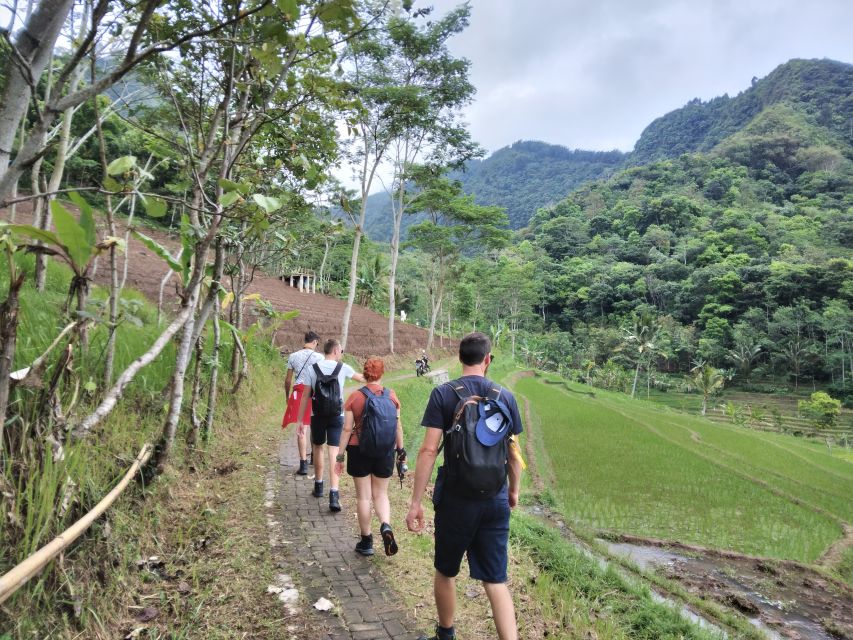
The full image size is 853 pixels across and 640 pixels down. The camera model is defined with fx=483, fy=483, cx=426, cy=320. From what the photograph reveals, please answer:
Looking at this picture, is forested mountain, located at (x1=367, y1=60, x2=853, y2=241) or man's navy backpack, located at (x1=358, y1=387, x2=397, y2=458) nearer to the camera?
man's navy backpack, located at (x1=358, y1=387, x2=397, y2=458)

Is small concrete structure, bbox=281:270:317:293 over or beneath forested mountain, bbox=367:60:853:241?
beneath

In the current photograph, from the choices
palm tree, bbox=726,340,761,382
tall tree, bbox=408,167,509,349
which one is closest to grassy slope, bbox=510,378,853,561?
tall tree, bbox=408,167,509,349

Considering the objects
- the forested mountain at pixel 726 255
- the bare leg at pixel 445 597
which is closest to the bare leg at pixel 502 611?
the bare leg at pixel 445 597

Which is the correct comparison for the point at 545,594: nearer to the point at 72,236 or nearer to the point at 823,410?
the point at 72,236

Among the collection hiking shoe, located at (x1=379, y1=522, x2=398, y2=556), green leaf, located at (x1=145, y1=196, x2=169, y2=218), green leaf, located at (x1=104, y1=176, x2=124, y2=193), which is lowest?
hiking shoe, located at (x1=379, y1=522, x2=398, y2=556)

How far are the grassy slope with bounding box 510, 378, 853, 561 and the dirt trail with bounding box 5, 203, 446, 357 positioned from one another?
26.5ft

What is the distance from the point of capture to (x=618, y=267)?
2363 inches

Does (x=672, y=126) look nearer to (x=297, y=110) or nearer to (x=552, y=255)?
(x=552, y=255)

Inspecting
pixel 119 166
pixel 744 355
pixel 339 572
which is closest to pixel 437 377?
pixel 339 572

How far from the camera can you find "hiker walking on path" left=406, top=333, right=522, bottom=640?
2320mm

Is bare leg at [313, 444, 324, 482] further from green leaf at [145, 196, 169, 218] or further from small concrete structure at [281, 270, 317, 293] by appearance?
small concrete structure at [281, 270, 317, 293]

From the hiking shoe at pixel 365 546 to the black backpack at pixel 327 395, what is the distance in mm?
1156

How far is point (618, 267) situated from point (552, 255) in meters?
14.6

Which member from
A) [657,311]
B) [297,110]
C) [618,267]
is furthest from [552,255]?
[297,110]
